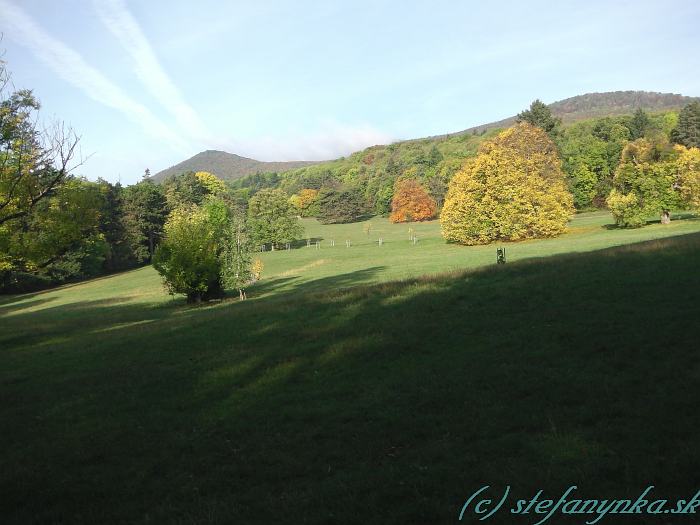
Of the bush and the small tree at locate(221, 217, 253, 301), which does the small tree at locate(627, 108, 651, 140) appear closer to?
the bush

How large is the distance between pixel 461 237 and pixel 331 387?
57.6 meters

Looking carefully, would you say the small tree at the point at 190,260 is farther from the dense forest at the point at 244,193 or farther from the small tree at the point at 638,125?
the small tree at the point at 638,125

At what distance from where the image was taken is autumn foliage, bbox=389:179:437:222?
123 m

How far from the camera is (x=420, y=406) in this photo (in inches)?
346

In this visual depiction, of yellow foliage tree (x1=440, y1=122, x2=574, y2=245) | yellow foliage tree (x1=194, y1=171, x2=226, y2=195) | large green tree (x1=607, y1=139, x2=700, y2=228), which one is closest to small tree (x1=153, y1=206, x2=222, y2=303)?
yellow foliage tree (x1=440, y1=122, x2=574, y2=245)

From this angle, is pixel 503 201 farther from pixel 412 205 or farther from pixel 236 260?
pixel 412 205

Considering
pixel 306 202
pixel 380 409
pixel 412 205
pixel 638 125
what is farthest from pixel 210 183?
pixel 380 409

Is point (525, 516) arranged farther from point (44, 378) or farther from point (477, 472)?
point (44, 378)

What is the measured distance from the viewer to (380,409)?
8.94 m

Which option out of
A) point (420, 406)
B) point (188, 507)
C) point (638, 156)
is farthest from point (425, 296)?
point (638, 156)

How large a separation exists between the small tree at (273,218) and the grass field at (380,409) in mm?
83267

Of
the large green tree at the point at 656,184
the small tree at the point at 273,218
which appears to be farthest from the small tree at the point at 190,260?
the small tree at the point at 273,218

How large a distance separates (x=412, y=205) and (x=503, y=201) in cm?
5987

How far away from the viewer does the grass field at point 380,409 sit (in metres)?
6.22
